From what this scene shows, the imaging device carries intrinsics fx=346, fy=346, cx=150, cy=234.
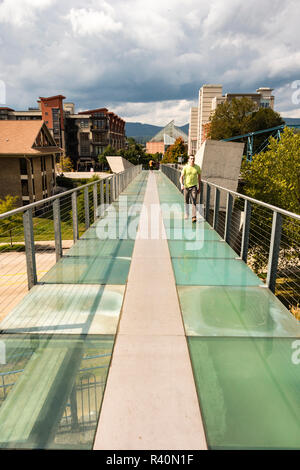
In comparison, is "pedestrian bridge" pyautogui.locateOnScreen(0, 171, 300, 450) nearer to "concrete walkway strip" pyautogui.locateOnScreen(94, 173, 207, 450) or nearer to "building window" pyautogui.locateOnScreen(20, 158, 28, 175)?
"concrete walkway strip" pyautogui.locateOnScreen(94, 173, 207, 450)

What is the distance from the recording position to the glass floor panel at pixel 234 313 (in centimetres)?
334

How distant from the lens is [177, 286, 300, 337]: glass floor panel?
3336mm

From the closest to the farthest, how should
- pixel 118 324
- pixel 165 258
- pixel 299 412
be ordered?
pixel 299 412 < pixel 118 324 < pixel 165 258

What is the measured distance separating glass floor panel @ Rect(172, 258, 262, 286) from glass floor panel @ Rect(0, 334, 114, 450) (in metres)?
1.86

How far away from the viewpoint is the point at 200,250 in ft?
20.2

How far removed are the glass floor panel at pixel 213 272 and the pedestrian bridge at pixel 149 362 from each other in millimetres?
30

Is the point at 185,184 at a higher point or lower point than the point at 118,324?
higher

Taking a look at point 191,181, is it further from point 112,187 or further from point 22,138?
point 22,138

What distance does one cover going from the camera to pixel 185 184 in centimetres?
877

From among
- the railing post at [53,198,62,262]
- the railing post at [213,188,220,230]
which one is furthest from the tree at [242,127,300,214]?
the railing post at [53,198,62,262]

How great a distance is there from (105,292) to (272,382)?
227 cm

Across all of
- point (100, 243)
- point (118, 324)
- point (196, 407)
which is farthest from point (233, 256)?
point (196, 407)

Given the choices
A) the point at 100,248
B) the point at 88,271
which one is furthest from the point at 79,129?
the point at 88,271
